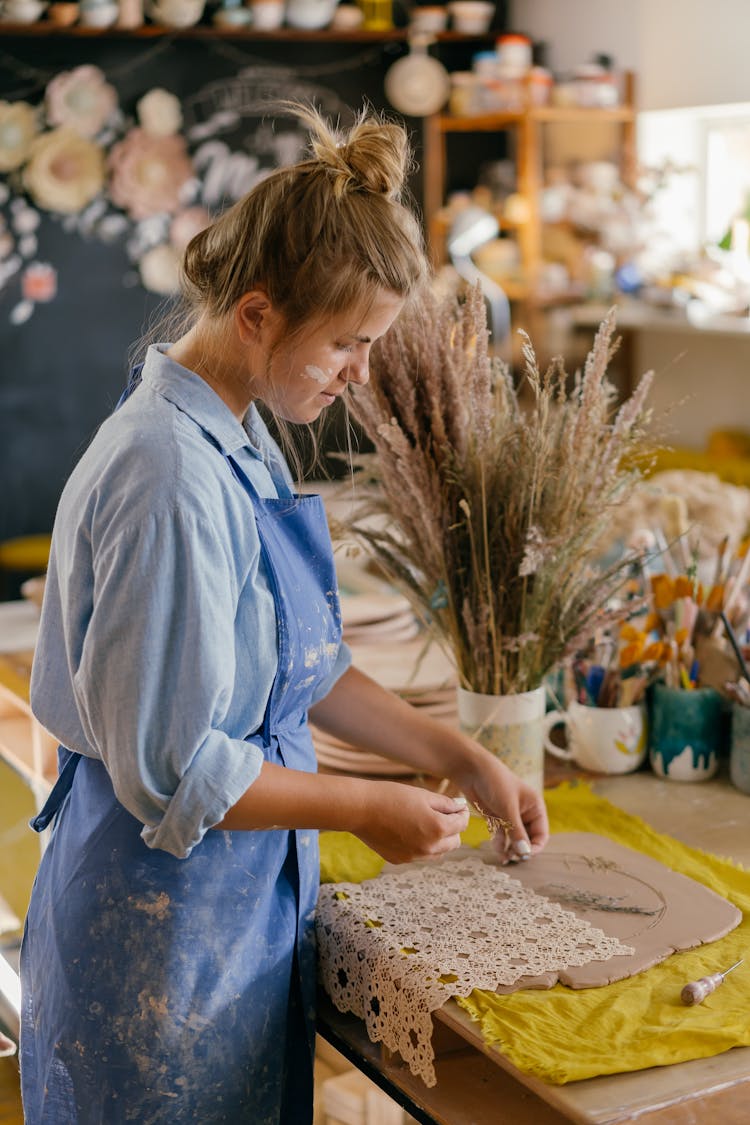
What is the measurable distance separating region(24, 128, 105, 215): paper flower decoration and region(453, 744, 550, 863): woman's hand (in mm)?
4792

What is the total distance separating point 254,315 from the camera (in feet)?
4.26

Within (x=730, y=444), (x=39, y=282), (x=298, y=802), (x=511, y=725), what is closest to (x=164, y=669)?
(x=298, y=802)

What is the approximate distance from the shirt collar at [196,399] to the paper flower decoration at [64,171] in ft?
15.5

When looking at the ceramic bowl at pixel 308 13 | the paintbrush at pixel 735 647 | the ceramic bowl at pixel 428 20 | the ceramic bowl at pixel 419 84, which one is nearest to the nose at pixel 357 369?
the paintbrush at pixel 735 647

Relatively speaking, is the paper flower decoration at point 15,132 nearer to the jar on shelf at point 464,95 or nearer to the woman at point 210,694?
the jar on shelf at point 464,95

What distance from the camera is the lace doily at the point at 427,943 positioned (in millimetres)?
1280

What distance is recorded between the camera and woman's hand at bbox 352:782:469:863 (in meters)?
1.29

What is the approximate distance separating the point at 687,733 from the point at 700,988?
65 centimetres

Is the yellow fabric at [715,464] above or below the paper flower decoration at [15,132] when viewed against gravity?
below

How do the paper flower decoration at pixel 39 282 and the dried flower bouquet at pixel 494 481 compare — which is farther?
the paper flower decoration at pixel 39 282

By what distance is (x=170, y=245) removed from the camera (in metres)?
6.03

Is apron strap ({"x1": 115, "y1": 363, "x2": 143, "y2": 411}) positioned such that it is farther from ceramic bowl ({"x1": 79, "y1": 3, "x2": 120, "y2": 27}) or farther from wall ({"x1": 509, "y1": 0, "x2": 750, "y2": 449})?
ceramic bowl ({"x1": 79, "y1": 3, "x2": 120, "y2": 27})

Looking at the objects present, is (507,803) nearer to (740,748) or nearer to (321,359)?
(740,748)

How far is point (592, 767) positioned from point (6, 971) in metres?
1.39
